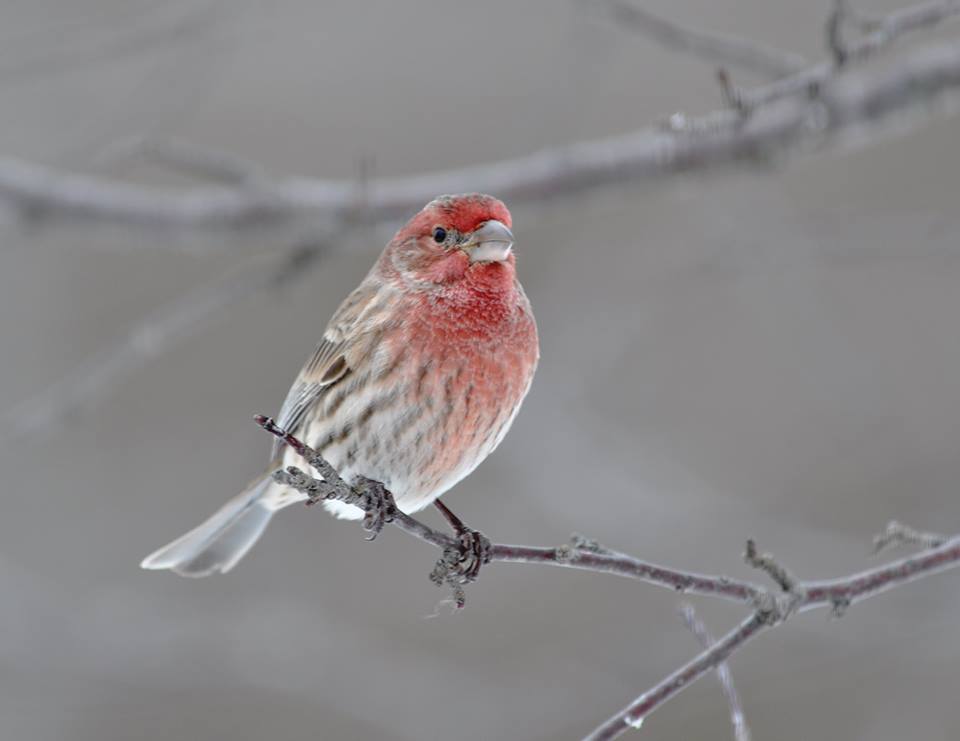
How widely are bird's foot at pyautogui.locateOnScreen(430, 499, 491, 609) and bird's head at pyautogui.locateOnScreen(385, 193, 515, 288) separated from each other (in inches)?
32.3

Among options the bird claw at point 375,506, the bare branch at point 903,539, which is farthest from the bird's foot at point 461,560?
the bare branch at point 903,539

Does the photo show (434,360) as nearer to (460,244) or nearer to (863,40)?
(460,244)

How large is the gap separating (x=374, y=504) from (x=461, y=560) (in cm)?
30

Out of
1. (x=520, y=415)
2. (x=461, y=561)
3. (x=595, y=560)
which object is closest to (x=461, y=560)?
(x=461, y=561)

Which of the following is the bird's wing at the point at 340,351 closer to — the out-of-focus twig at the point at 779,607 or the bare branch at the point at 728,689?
the bare branch at the point at 728,689

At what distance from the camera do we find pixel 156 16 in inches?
227

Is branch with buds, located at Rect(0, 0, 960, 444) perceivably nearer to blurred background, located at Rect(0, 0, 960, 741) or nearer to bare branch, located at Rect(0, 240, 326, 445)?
bare branch, located at Rect(0, 240, 326, 445)

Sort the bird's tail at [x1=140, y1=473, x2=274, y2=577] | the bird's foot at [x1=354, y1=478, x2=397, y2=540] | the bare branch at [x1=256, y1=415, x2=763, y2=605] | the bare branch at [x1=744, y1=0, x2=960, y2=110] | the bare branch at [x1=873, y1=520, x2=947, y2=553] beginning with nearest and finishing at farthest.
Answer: the bare branch at [x1=256, y1=415, x2=763, y2=605], the bare branch at [x1=873, y1=520, x2=947, y2=553], the bare branch at [x1=744, y1=0, x2=960, y2=110], the bird's foot at [x1=354, y1=478, x2=397, y2=540], the bird's tail at [x1=140, y1=473, x2=274, y2=577]

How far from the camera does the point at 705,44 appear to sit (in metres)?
4.02

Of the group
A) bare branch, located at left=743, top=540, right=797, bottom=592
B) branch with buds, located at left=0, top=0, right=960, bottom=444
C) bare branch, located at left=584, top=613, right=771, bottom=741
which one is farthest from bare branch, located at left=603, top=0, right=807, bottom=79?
bare branch, located at left=584, top=613, right=771, bottom=741

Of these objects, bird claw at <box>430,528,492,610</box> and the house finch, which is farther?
the house finch

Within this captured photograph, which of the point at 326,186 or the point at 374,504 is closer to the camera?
the point at 374,504

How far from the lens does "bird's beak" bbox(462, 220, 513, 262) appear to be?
3.84 m

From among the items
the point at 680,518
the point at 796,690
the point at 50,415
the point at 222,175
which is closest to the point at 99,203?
the point at 222,175
